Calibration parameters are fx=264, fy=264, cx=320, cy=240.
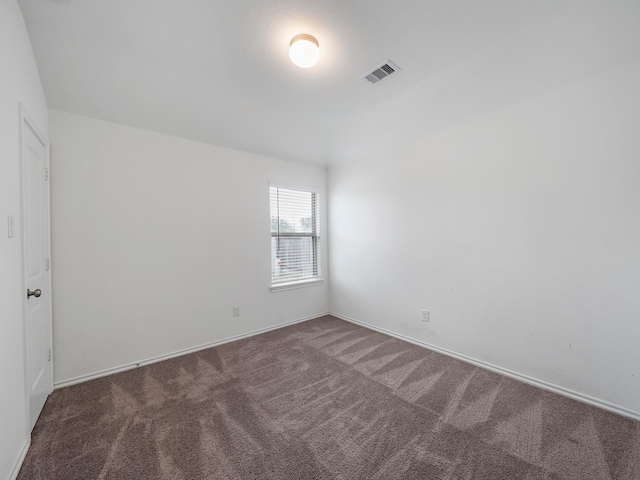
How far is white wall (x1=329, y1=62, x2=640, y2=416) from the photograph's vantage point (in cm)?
194

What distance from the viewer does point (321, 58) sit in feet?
7.14

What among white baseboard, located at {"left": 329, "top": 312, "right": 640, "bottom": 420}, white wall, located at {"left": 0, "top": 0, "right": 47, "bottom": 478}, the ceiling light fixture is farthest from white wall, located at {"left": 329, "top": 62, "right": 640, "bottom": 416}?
white wall, located at {"left": 0, "top": 0, "right": 47, "bottom": 478}

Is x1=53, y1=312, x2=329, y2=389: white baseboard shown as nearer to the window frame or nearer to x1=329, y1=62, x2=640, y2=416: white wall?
the window frame

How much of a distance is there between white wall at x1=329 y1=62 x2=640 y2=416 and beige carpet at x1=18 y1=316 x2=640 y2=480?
14.8 inches

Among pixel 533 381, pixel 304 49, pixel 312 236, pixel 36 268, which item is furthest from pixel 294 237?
pixel 533 381

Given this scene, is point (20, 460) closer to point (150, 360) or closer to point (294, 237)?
point (150, 360)

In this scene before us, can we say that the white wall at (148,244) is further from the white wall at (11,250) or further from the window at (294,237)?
the white wall at (11,250)

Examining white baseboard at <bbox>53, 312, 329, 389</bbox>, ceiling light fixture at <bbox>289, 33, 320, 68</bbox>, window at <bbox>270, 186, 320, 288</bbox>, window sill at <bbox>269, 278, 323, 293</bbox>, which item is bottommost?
white baseboard at <bbox>53, 312, 329, 389</bbox>

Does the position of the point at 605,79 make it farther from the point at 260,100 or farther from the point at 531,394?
the point at 260,100

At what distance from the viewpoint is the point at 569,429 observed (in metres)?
1.78

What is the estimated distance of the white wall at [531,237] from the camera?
1944 mm

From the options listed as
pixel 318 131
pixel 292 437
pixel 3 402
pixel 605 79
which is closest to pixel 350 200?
pixel 318 131

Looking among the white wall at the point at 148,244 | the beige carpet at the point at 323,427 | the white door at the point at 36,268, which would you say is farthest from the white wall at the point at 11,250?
the white wall at the point at 148,244

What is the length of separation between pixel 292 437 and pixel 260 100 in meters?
2.98
